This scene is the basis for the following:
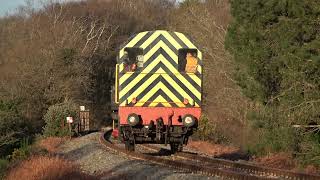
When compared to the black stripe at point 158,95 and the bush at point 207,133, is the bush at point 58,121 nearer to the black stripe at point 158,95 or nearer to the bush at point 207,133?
the bush at point 207,133

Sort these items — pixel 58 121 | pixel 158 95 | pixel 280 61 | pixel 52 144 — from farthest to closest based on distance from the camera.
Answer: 1. pixel 58 121
2. pixel 52 144
3. pixel 280 61
4. pixel 158 95

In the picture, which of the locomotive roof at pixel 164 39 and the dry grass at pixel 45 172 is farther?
the locomotive roof at pixel 164 39

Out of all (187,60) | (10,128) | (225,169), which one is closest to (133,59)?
(187,60)

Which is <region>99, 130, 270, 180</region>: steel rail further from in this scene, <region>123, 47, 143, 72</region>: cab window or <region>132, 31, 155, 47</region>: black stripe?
<region>132, 31, 155, 47</region>: black stripe

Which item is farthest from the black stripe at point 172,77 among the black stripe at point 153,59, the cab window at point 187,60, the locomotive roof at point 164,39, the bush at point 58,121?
the bush at point 58,121

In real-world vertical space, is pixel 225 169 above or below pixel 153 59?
below

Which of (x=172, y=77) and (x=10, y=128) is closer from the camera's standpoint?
(x=172, y=77)

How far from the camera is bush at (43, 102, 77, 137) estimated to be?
29500 mm

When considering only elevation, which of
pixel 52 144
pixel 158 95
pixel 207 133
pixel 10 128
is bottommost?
pixel 52 144

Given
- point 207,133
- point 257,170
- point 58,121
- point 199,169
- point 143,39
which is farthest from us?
point 58,121

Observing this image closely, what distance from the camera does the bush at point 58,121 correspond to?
29.5 m

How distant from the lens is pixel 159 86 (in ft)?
46.7

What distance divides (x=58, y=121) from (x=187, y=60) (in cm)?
1790

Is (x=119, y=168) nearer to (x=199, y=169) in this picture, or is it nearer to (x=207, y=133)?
(x=199, y=169)
